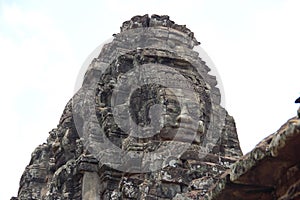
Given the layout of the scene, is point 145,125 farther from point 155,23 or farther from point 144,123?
point 155,23

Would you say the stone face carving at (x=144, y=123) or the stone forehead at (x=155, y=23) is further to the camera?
the stone forehead at (x=155, y=23)

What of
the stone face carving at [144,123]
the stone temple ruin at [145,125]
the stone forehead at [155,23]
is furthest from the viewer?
the stone forehead at [155,23]

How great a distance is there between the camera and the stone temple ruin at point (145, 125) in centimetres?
1209

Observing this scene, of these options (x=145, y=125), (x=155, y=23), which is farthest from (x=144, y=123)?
(x=155, y=23)

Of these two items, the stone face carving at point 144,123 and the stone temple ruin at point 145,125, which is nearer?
the stone temple ruin at point 145,125

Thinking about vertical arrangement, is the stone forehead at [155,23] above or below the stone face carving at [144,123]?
above

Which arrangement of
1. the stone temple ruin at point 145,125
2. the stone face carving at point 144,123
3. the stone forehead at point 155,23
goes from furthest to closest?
the stone forehead at point 155,23 < the stone face carving at point 144,123 < the stone temple ruin at point 145,125

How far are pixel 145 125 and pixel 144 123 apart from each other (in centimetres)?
11

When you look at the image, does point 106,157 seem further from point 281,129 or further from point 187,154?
point 281,129

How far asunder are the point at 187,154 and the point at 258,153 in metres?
7.86

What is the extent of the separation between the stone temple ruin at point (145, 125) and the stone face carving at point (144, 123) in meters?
0.02

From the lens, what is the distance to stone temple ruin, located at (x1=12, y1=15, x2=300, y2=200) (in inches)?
476

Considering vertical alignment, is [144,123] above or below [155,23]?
below

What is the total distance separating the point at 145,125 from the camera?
13.8m
